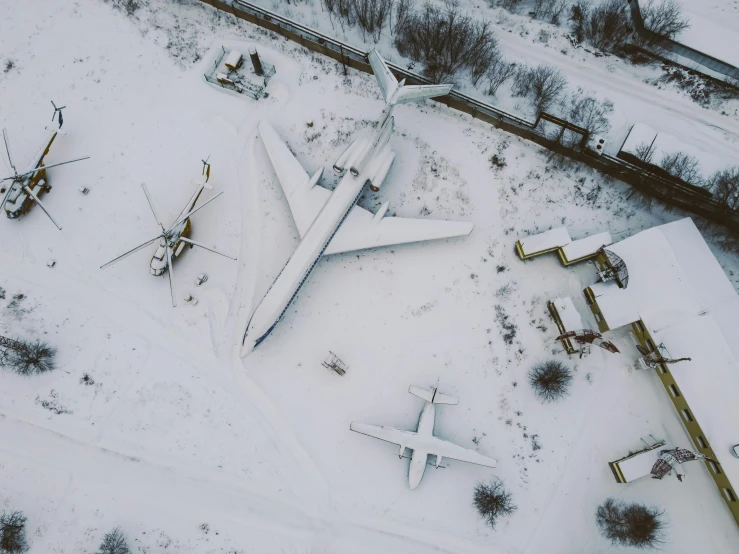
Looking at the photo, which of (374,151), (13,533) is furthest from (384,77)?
(13,533)

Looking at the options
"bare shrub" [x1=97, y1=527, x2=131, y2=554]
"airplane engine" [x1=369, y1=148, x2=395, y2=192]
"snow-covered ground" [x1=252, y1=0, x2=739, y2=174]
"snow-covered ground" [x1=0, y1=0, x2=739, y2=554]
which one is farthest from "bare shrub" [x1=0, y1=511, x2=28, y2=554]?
"snow-covered ground" [x1=252, y1=0, x2=739, y2=174]

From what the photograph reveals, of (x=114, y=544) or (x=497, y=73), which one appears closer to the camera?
(x=114, y=544)

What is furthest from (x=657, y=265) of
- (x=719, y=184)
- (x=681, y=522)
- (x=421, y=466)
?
(x=421, y=466)

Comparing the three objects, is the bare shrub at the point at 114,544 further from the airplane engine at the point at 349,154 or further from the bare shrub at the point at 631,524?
the bare shrub at the point at 631,524

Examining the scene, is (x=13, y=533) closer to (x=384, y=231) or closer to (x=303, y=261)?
(x=303, y=261)

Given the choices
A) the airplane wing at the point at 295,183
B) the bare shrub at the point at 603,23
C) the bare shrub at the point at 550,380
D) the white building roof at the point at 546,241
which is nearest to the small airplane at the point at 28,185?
the airplane wing at the point at 295,183
